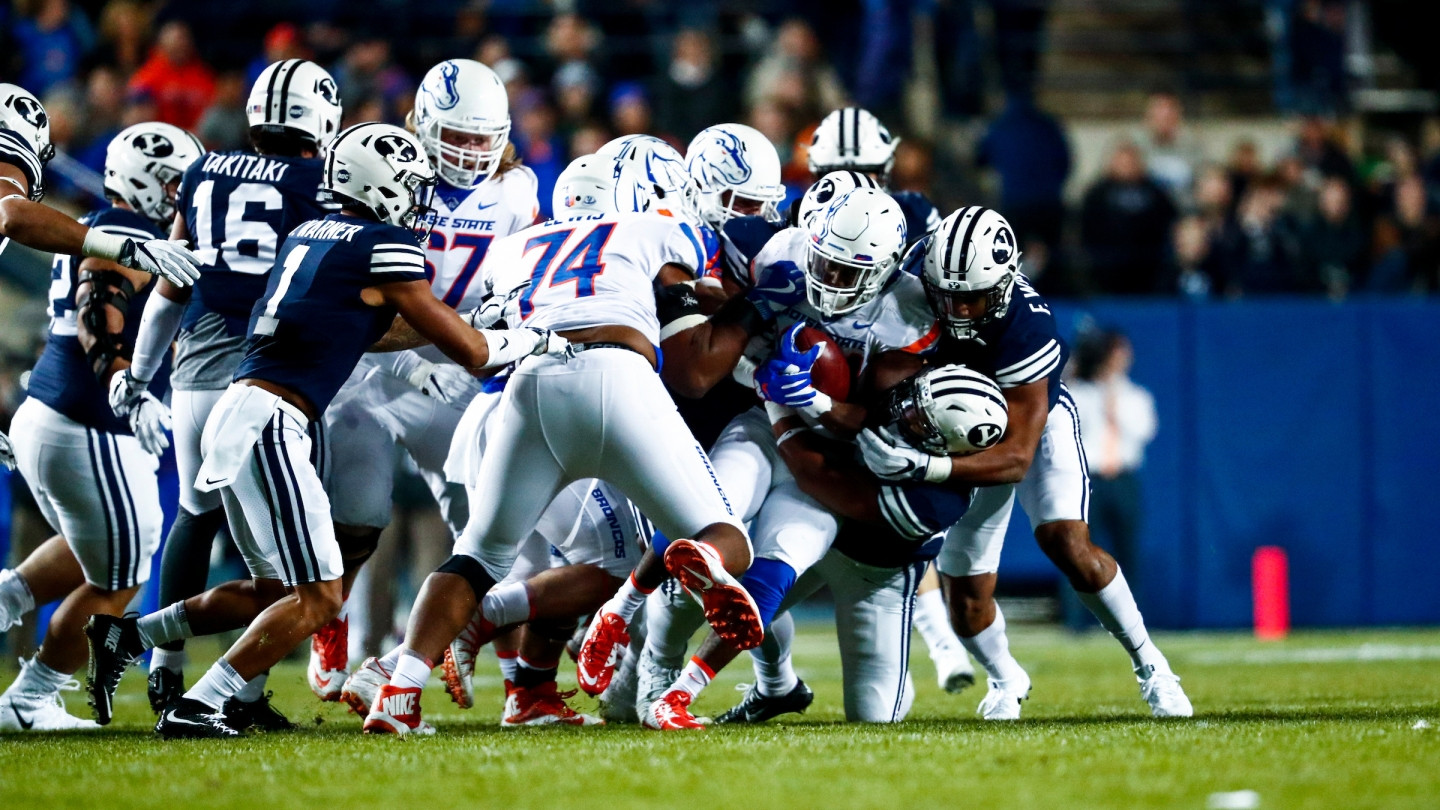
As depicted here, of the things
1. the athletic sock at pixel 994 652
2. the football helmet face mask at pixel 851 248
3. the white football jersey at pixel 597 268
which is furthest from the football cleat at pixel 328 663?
the athletic sock at pixel 994 652

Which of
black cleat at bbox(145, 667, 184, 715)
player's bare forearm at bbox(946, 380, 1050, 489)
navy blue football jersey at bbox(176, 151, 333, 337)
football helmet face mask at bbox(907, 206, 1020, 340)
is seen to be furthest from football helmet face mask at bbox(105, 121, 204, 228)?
player's bare forearm at bbox(946, 380, 1050, 489)

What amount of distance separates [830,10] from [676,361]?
895cm

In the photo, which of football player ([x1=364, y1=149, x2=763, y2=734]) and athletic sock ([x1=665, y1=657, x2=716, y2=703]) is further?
athletic sock ([x1=665, y1=657, x2=716, y2=703])

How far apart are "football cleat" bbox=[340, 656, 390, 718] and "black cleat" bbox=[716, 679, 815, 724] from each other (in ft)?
3.97

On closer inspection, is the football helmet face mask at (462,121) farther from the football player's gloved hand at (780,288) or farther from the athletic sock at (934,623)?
the athletic sock at (934,623)

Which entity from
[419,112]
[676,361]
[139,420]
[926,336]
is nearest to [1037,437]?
[926,336]

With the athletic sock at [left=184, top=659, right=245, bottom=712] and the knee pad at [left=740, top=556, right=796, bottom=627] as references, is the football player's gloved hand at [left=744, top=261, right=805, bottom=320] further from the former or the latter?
the athletic sock at [left=184, top=659, right=245, bottom=712]

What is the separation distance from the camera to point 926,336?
240 inches

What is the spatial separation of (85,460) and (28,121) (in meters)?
1.23

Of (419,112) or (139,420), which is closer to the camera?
(139,420)

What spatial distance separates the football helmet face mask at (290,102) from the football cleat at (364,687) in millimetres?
1864

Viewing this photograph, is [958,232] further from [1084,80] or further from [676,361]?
[1084,80]

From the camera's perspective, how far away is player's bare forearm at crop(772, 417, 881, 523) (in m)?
5.95

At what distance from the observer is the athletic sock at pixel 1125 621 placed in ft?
20.4
